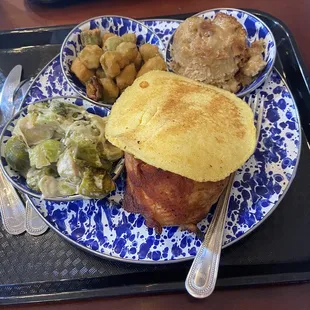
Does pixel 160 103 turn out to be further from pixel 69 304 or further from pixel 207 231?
pixel 69 304

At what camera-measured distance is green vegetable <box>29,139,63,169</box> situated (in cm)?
129

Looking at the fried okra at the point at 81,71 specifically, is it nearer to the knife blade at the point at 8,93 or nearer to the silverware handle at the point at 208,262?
the knife blade at the point at 8,93

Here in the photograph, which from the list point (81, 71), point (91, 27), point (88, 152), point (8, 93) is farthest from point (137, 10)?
point (88, 152)

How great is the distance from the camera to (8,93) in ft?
5.58

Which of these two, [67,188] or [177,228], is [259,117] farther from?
[67,188]

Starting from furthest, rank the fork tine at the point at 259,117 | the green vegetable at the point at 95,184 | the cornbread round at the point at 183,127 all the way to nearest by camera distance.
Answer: the fork tine at the point at 259,117 → the green vegetable at the point at 95,184 → the cornbread round at the point at 183,127

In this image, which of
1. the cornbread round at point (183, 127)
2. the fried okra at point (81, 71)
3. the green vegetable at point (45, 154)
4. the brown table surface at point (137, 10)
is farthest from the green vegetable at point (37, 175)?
the brown table surface at point (137, 10)

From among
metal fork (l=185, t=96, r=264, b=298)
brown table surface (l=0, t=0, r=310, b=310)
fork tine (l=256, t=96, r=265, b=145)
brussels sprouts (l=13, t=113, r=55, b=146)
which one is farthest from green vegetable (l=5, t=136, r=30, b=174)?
brown table surface (l=0, t=0, r=310, b=310)

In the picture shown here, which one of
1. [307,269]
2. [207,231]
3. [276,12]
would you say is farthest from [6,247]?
[276,12]

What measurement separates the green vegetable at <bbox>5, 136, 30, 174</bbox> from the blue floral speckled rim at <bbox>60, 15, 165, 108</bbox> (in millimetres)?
343

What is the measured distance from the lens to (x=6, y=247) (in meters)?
1.36

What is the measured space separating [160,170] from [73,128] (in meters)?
0.39

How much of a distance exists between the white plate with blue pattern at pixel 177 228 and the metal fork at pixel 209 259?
0.04m

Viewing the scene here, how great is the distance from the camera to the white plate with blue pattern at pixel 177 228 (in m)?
1.26
